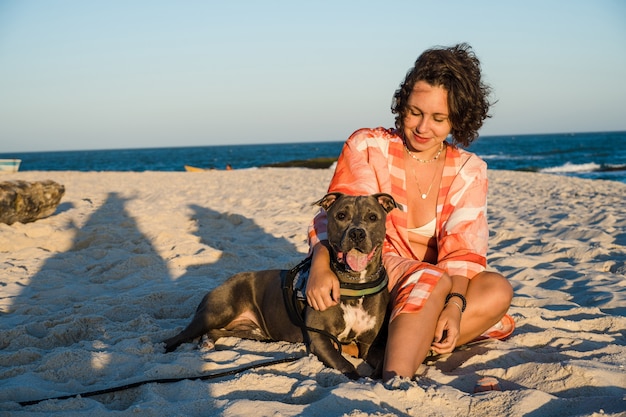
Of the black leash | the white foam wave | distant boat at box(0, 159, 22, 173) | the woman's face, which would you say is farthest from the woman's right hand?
the white foam wave

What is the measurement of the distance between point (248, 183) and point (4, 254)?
30.2ft

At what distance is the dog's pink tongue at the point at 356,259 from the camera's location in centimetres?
333

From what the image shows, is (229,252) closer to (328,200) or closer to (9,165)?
(328,200)

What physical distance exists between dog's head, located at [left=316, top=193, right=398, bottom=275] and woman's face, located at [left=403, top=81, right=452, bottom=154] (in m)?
0.49

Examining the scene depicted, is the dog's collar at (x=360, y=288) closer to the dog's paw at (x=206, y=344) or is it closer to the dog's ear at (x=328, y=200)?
the dog's ear at (x=328, y=200)

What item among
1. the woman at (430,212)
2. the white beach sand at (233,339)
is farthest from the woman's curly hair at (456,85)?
the white beach sand at (233,339)

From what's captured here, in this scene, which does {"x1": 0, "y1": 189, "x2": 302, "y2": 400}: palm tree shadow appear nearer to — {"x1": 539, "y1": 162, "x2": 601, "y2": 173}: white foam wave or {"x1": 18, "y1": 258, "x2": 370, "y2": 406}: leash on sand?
{"x1": 18, "y1": 258, "x2": 370, "y2": 406}: leash on sand

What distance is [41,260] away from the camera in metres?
6.02

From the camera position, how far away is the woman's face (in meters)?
3.54

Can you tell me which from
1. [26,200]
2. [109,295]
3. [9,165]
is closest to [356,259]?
[109,295]

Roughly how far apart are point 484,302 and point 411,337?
1.97 ft

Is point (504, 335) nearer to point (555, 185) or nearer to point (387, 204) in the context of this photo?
point (387, 204)

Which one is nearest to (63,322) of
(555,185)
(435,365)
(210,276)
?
(210,276)

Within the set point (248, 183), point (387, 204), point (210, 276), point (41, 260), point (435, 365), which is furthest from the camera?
point (248, 183)
